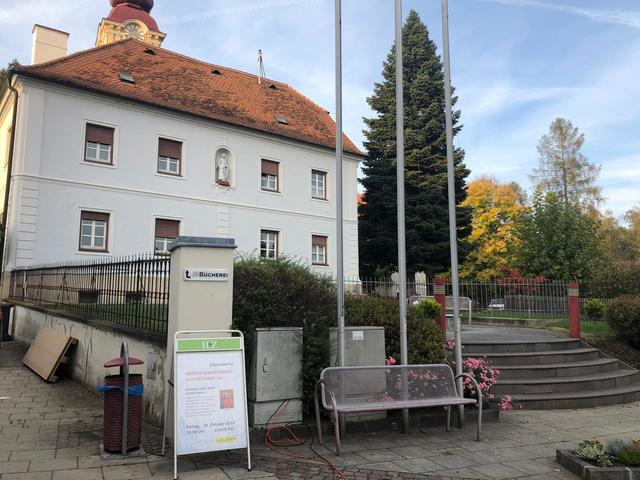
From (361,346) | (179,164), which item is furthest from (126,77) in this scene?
(361,346)

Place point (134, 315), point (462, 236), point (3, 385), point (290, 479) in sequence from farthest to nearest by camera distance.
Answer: point (462, 236) < point (3, 385) < point (134, 315) < point (290, 479)

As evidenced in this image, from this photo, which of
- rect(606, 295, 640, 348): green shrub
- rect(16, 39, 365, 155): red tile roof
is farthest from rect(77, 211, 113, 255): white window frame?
rect(606, 295, 640, 348): green shrub

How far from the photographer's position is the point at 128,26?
3975cm

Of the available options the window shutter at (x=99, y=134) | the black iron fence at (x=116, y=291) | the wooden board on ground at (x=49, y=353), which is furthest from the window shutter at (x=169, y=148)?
the wooden board on ground at (x=49, y=353)

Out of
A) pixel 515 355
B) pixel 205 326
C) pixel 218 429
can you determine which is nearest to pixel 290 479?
pixel 218 429

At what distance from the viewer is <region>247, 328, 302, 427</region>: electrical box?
19.6 ft

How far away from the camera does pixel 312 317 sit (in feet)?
21.7

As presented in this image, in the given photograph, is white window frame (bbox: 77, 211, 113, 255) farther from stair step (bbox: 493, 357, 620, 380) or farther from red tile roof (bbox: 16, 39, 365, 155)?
stair step (bbox: 493, 357, 620, 380)

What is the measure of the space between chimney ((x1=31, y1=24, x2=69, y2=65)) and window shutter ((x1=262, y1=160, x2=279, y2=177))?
10830 mm

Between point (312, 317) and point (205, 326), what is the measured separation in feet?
4.65

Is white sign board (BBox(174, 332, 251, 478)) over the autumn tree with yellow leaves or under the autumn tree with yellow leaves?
under

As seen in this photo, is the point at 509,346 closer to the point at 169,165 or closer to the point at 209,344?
the point at 209,344

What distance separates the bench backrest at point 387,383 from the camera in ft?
19.9

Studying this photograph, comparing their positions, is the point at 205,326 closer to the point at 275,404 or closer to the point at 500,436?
the point at 275,404
